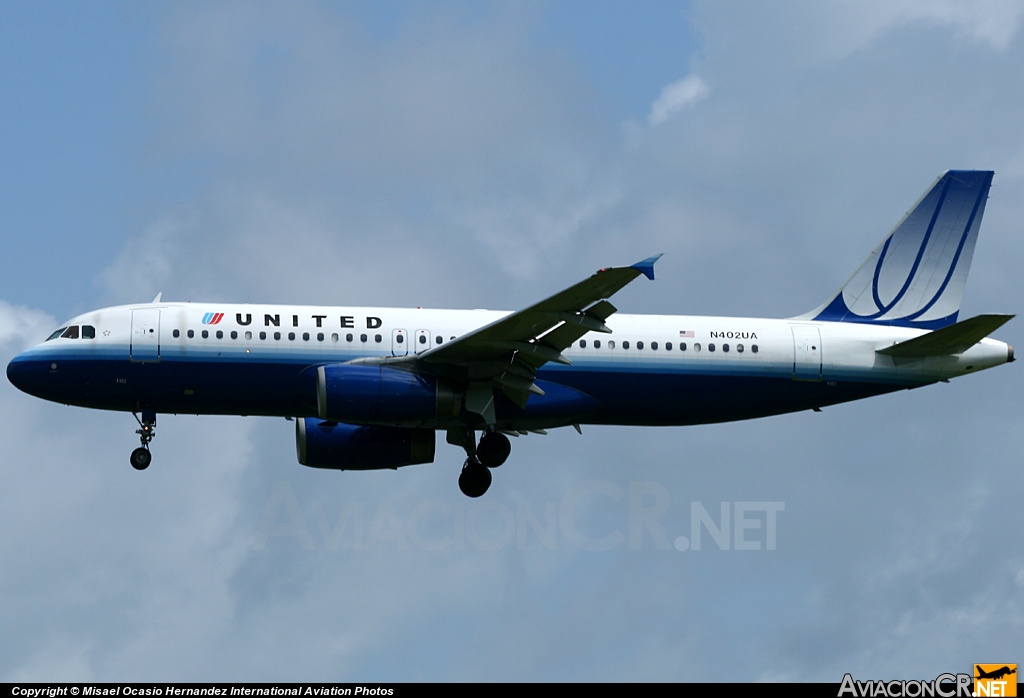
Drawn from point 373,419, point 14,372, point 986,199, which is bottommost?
point 373,419

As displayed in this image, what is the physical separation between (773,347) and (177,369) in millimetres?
14554

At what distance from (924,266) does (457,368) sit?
14156mm

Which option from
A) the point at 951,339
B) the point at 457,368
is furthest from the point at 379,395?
the point at 951,339

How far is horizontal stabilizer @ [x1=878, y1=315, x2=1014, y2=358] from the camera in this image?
3738 centimetres

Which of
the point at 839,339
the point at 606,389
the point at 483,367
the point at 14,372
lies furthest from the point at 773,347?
the point at 14,372

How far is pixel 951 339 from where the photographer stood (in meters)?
38.8

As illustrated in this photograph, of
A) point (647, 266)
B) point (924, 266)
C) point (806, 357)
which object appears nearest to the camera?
point (647, 266)

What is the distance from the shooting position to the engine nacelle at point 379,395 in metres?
35.6

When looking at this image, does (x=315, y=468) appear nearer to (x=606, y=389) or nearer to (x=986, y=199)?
(x=606, y=389)

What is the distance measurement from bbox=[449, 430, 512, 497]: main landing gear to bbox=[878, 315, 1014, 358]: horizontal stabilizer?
9940 millimetres

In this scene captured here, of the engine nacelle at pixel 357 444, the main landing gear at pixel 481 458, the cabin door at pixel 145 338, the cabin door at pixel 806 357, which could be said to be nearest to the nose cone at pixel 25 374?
the cabin door at pixel 145 338

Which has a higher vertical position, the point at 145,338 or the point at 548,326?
the point at 145,338

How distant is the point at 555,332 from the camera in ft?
117

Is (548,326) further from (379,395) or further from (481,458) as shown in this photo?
(481,458)
